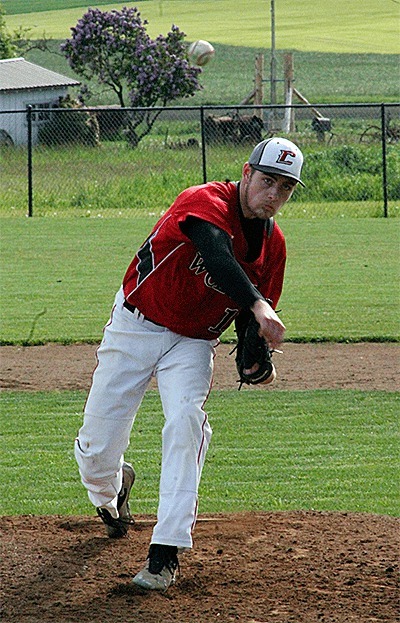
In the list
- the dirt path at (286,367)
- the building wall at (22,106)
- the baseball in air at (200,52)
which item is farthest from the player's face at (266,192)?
the baseball in air at (200,52)

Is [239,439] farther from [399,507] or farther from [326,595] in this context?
[326,595]

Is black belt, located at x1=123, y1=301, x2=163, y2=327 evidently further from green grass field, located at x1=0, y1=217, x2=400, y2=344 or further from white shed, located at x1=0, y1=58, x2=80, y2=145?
white shed, located at x1=0, y1=58, x2=80, y2=145

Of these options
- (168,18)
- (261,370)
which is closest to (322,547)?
(261,370)

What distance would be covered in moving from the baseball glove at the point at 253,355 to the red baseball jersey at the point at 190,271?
0.12m

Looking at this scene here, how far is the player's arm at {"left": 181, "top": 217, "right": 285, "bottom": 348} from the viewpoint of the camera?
166 inches

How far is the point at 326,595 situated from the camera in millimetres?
4566

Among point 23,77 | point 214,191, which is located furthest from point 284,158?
point 23,77

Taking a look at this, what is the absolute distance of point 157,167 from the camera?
85.7ft

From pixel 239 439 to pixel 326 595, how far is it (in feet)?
A: 9.01

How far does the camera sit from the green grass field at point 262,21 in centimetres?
6619

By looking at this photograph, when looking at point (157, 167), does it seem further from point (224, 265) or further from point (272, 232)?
point (224, 265)

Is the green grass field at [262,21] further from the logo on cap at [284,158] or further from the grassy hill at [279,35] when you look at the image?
the logo on cap at [284,158]

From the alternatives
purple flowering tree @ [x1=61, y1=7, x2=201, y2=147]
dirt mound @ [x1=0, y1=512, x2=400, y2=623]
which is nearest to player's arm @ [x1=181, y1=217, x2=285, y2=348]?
dirt mound @ [x1=0, y1=512, x2=400, y2=623]

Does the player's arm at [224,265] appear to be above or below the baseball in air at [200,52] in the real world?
above
